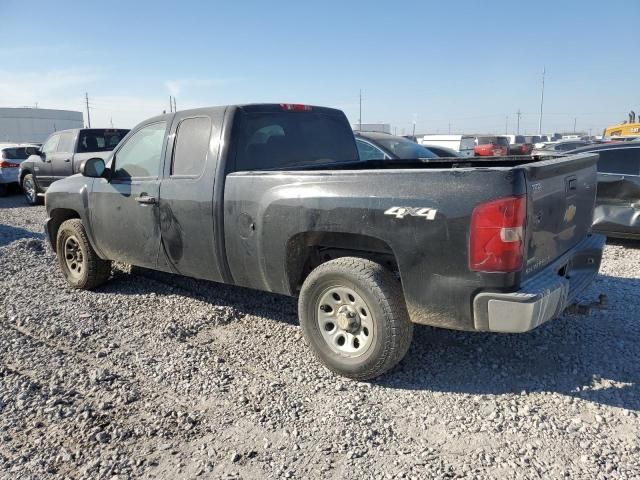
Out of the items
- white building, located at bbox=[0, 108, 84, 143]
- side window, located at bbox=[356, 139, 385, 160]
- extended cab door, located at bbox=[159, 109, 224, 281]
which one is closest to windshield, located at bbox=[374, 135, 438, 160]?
side window, located at bbox=[356, 139, 385, 160]

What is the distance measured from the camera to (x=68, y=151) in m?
12.3

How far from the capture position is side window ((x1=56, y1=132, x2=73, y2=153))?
40.6 ft

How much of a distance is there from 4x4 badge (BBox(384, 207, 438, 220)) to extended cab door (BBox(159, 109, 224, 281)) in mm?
1578

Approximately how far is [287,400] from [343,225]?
1.19 meters

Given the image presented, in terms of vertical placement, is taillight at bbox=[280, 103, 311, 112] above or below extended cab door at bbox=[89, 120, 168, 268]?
above

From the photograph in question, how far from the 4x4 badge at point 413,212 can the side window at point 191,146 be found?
6.04ft

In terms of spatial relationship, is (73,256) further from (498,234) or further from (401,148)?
(401,148)

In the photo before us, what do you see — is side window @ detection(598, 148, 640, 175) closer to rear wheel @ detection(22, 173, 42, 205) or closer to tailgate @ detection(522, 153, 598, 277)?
tailgate @ detection(522, 153, 598, 277)

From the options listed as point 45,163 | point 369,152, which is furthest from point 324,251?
point 45,163

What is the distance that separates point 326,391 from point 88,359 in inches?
75.6

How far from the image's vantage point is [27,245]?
7.59 meters

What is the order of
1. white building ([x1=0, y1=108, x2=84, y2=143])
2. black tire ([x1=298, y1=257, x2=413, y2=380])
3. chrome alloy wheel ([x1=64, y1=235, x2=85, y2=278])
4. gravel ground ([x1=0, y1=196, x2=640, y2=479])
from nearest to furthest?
gravel ground ([x1=0, y1=196, x2=640, y2=479]), black tire ([x1=298, y1=257, x2=413, y2=380]), chrome alloy wheel ([x1=64, y1=235, x2=85, y2=278]), white building ([x1=0, y1=108, x2=84, y2=143])

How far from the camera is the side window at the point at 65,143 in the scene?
40.6ft

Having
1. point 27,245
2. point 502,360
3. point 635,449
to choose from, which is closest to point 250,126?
point 502,360
